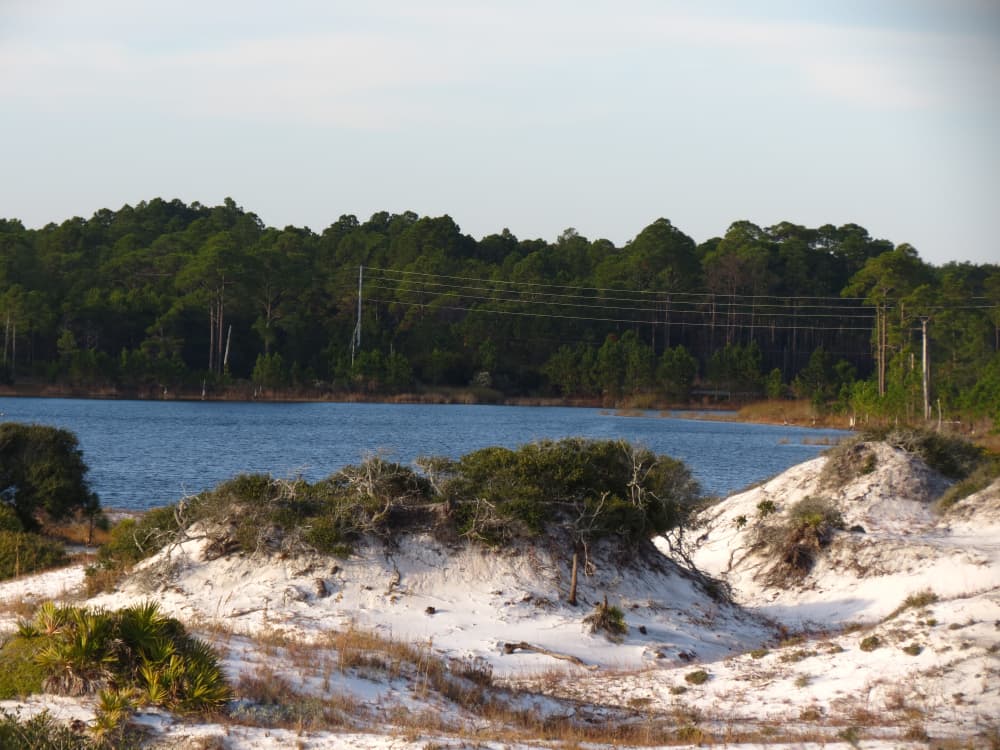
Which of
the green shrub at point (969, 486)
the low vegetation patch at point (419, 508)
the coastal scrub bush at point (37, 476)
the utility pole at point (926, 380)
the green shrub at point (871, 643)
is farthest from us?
the utility pole at point (926, 380)

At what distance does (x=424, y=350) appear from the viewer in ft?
384

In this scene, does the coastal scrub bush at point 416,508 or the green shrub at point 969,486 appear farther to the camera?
the green shrub at point 969,486

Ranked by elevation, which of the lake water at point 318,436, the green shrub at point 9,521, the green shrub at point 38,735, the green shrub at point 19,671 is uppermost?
the green shrub at point 19,671

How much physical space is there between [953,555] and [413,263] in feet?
358

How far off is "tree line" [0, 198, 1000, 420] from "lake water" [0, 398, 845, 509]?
6.62m

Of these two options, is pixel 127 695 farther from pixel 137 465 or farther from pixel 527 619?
pixel 137 465

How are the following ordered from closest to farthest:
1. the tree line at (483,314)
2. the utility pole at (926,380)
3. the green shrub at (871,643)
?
the green shrub at (871,643)
the utility pole at (926,380)
the tree line at (483,314)

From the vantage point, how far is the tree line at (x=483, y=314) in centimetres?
10181

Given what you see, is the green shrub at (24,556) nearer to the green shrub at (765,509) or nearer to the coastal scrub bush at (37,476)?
the coastal scrub bush at (37,476)

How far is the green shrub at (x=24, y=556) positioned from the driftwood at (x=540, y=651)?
29.9ft

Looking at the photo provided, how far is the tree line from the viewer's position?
4008 inches

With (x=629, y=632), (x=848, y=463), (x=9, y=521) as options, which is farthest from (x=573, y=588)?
(x=9, y=521)

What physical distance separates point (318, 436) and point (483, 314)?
53775mm

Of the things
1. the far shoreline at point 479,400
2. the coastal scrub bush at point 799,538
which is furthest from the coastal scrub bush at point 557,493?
the far shoreline at point 479,400
